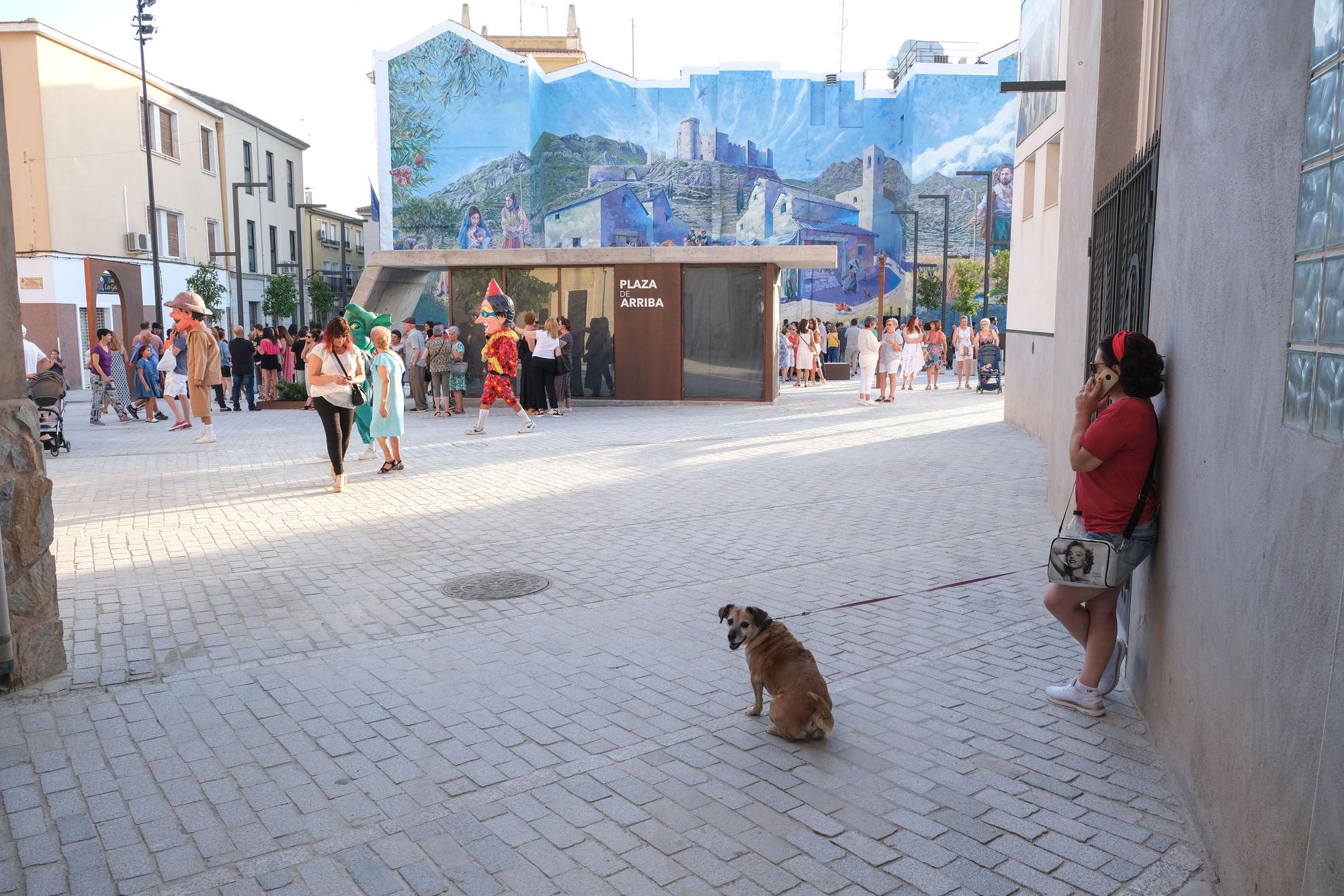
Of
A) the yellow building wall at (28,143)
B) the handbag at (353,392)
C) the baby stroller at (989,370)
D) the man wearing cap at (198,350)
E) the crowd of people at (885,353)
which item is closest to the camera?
the handbag at (353,392)

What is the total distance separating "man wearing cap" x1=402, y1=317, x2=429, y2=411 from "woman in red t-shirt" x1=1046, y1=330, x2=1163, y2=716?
17.0m

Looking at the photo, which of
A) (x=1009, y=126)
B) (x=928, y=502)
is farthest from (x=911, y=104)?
(x=928, y=502)

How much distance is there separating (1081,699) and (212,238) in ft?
157

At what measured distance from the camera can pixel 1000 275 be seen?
49125 mm

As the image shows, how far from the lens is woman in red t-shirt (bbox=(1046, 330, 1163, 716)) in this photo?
4230 mm

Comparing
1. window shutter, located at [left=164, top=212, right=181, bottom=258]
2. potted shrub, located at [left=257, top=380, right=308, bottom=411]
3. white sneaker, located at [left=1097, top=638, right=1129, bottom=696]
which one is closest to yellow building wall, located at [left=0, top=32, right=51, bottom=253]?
window shutter, located at [left=164, top=212, right=181, bottom=258]

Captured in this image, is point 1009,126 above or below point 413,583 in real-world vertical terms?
above

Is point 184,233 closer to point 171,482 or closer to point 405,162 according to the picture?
point 405,162

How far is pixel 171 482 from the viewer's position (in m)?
11.3

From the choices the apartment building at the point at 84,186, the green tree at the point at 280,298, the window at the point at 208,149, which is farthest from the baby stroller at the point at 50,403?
the window at the point at 208,149

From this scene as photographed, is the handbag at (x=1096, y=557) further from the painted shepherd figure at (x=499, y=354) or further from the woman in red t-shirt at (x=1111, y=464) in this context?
the painted shepherd figure at (x=499, y=354)

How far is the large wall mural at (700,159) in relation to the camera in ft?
194

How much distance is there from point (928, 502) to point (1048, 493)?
1.13 m

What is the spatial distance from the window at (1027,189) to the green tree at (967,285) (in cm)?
3025
